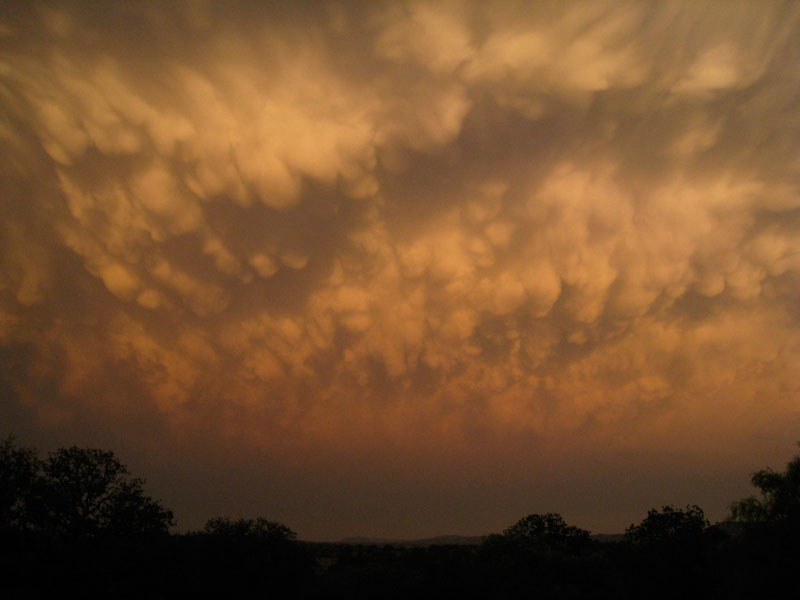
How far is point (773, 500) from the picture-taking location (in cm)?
4303

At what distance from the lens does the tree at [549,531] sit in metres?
85.2

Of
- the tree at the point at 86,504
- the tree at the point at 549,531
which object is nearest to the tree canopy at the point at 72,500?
the tree at the point at 86,504

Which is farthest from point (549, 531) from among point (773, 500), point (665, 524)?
point (773, 500)

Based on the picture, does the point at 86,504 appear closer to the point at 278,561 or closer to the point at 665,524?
the point at 278,561

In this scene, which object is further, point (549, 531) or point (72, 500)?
point (549, 531)

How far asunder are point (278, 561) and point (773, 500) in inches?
1467

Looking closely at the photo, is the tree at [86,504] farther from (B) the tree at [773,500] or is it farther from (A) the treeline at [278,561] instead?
(B) the tree at [773,500]

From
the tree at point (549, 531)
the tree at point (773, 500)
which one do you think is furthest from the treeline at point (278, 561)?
the tree at point (549, 531)

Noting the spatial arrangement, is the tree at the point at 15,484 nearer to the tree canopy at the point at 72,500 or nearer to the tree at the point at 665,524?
the tree canopy at the point at 72,500

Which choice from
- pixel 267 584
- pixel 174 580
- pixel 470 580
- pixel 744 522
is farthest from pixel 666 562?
pixel 174 580

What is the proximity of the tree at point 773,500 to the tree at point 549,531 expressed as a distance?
1690 inches

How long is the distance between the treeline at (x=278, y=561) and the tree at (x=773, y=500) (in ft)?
0.25

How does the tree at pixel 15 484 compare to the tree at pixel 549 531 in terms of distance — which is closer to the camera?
the tree at pixel 15 484

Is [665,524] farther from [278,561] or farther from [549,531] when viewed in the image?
[278,561]
